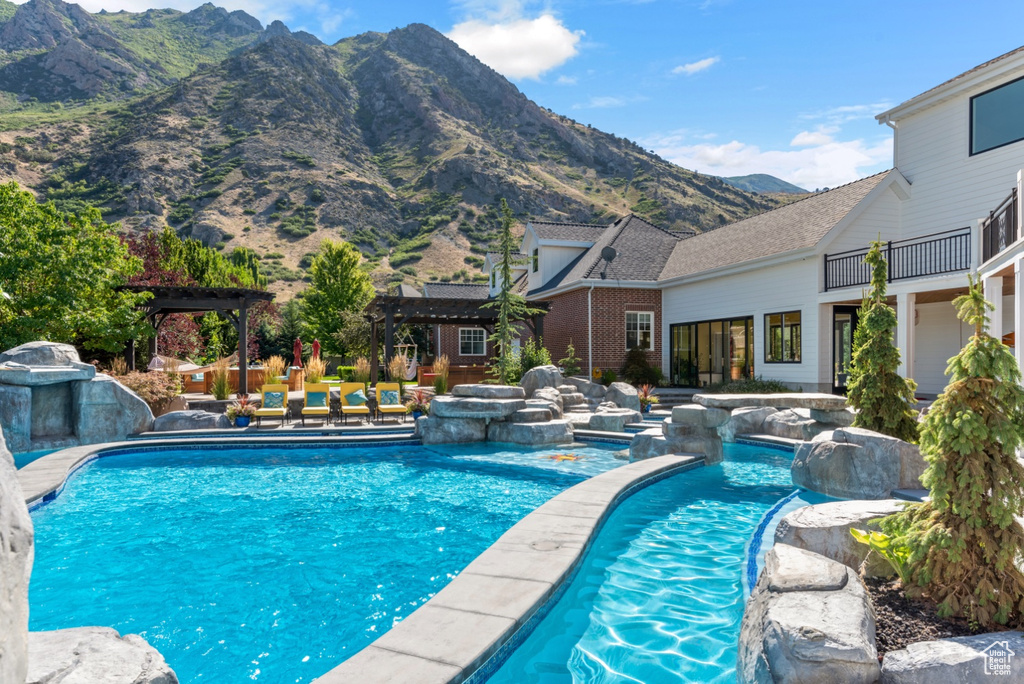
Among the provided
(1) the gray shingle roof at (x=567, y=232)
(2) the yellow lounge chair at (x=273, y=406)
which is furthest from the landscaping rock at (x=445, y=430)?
(1) the gray shingle roof at (x=567, y=232)

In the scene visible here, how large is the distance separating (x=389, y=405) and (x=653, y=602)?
10.3 meters

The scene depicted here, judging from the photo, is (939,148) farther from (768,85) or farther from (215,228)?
(215,228)

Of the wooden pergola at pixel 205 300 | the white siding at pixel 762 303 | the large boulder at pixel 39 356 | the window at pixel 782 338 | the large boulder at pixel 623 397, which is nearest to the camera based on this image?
the large boulder at pixel 39 356

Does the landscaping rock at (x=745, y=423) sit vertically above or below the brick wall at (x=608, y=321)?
below

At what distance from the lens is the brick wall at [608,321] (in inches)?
757

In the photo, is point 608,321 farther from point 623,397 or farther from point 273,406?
point 273,406

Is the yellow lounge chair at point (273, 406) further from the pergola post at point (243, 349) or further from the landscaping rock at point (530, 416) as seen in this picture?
the landscaping rock at point (530, 416)

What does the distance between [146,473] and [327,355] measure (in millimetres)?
20873

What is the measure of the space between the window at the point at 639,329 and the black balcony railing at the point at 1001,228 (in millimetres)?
9646

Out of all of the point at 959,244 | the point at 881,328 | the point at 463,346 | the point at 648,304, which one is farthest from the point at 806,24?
the point at 463,346

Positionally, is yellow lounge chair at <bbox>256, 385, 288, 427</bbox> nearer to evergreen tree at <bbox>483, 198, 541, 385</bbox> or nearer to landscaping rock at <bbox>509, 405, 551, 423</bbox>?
landscaping rock at <bbox>509, 405, 551, 423</bbox>

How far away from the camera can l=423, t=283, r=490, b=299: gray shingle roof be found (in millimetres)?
28609

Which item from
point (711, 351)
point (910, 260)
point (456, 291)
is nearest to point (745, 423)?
point (910, 260)

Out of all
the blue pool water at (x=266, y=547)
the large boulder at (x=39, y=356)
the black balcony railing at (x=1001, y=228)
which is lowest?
the blue pool water at (x=266, y=547)
